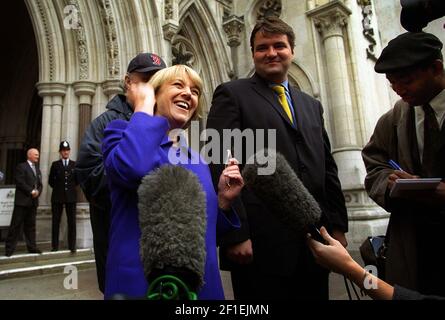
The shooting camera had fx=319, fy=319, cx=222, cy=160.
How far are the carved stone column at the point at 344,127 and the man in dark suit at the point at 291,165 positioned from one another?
218 inches

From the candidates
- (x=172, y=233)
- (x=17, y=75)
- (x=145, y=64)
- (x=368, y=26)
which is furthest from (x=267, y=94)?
(x=17, y=75)

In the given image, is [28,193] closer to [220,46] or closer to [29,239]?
[29,239]

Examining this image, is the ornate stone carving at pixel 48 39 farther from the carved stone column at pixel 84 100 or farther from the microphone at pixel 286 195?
the microphone at pixel 286 195

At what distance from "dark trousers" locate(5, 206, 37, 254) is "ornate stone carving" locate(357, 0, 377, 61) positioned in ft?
28.1

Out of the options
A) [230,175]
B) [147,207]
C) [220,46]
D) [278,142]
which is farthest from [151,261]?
[220,46]

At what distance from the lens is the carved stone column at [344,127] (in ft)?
22.3

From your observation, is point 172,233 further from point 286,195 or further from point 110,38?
point 110,38

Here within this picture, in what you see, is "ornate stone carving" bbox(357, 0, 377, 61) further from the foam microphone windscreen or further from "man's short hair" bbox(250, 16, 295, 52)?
the foam microphone windscreen

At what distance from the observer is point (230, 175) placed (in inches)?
46.1

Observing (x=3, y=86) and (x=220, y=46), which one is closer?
(x=220, y=46)

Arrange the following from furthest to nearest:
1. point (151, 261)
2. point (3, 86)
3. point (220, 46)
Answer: point (3, 86) → point (220, 46) → point (151, 261)

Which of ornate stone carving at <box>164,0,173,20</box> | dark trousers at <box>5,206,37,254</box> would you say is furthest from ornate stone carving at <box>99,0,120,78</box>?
dark trousers at <box>5,206,37,254</box>

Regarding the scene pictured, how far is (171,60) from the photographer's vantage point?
7.31m
